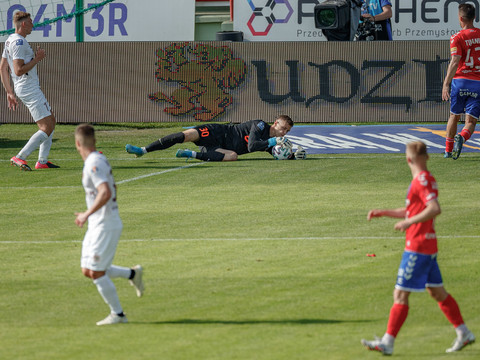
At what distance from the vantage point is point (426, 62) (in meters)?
22.2

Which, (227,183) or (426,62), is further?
(426,62)

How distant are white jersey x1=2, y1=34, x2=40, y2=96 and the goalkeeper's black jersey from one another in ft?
11.5

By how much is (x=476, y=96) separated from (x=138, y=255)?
27.8ft

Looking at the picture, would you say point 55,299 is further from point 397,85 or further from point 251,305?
point 397,85

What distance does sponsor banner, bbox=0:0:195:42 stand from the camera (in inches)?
1220

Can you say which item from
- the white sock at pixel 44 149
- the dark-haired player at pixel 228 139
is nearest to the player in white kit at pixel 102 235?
the white sock at pixel 44 149

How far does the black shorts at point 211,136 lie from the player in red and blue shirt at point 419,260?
35.1 ft

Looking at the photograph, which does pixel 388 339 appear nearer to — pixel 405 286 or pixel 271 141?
pixel 405 286

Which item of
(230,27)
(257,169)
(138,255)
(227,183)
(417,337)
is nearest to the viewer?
(417,337)

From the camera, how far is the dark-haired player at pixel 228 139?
16.9 metres

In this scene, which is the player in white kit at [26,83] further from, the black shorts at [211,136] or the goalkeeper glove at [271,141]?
the goalkeeper glove at [271,141]

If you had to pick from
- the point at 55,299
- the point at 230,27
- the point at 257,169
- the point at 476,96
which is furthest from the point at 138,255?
the point at 230,27

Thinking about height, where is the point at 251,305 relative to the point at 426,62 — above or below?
below

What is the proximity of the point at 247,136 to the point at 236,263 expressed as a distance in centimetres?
794
